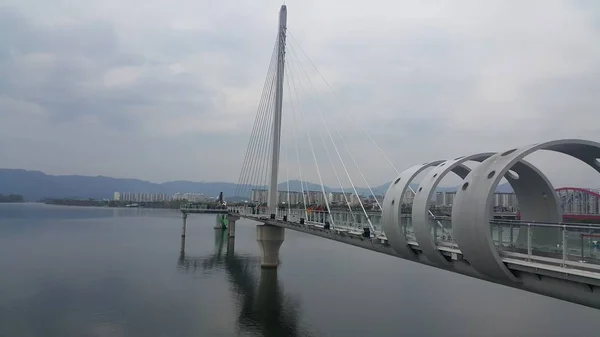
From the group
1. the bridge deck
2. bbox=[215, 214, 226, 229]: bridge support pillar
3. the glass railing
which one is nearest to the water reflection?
the bridge deck

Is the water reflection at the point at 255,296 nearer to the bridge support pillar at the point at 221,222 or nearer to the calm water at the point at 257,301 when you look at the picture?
the calm water at the point at 257,301

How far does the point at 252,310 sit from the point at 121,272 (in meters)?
11.8

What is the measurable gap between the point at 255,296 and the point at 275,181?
386 inches

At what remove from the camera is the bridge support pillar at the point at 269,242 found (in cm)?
3203

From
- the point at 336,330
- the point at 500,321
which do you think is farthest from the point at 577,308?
the point at 336,330

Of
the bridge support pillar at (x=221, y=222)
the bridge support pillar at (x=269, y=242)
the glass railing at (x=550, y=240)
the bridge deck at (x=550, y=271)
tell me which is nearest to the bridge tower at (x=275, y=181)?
the bridge support pillar at (x=269, y=242)

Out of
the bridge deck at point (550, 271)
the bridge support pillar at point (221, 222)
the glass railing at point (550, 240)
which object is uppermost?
the glass railing at point (550, 240)

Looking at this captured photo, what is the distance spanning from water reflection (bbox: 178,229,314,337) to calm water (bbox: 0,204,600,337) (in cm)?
6

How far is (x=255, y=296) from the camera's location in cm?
2398

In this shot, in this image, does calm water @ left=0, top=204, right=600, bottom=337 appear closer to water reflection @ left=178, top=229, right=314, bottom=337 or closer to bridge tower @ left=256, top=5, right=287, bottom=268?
water reflection @ left=178, top=229, right=314, bottom=337

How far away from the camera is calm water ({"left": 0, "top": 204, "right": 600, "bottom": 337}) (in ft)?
58.0

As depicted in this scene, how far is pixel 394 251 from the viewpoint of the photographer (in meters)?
13.9

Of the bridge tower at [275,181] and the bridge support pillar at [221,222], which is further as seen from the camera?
the bridge support pillar at [221,222]

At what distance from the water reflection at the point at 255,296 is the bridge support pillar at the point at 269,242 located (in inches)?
36.6
